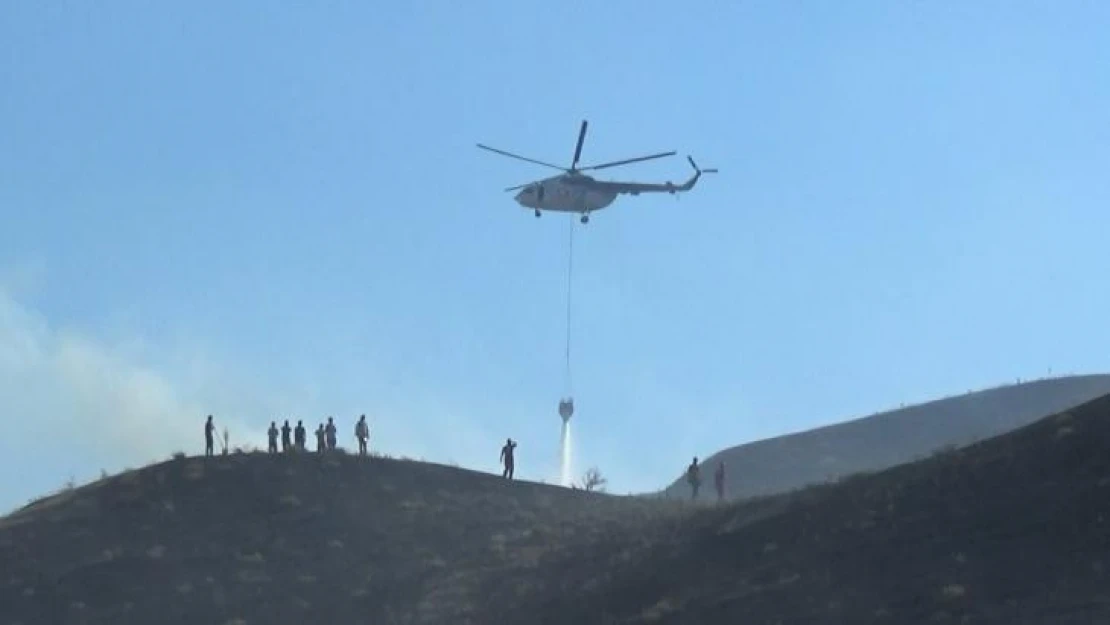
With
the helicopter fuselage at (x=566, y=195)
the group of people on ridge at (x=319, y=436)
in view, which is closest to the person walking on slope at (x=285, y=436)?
the group of people on ridge at (x=319, y=436)

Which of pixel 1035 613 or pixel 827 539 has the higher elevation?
pixel 827 539

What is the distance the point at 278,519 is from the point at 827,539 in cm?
1559

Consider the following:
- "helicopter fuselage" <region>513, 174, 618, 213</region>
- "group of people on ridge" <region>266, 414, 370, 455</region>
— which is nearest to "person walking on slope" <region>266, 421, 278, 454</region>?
"group of people on ridge" <region>266, 414, 370, 455</region>

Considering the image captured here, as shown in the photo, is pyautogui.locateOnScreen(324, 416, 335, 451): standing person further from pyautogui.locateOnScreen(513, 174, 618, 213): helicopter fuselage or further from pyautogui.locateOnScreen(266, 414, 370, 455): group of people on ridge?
pyautogui.locateOnScreen(513, 174, 618, 213): helicopter fuselage

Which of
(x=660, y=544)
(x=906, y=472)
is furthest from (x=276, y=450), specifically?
(x=906, y=472)

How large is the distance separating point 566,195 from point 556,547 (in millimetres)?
35216

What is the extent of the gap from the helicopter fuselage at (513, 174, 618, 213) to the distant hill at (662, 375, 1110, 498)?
9.59m

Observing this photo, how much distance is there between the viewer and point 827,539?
37094mm

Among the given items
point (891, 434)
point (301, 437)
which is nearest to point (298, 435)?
point (301, 437)

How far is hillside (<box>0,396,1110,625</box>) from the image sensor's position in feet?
110

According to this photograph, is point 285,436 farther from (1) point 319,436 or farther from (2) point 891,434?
(2) point 891,434

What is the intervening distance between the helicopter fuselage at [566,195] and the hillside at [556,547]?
26255 millimetres

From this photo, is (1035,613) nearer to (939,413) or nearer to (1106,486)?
(1106,486)

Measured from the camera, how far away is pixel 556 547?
44438 millimetres
